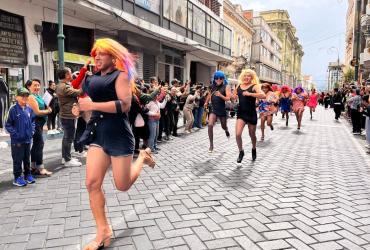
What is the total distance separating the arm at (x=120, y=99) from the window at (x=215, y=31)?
2705 cm

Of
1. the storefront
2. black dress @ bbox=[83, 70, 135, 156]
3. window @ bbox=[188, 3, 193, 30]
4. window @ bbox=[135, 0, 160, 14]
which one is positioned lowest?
black dress @ bbox=[83, 70, 135, 156]

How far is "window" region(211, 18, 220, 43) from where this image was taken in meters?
29.1

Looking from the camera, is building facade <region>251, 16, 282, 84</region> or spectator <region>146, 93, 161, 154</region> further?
building facade <region>251, 16, 282, 84</region>

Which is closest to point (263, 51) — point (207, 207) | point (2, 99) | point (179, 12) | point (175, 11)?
point (179, 12)

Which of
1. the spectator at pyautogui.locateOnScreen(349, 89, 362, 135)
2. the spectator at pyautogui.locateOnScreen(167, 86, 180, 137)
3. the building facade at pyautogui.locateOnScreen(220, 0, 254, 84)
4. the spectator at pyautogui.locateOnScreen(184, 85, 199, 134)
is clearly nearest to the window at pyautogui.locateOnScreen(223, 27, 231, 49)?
the building facade at pyautogui.locateOnScreen(220, 0, 254, 84)

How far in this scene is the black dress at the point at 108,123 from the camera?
10.2 ft

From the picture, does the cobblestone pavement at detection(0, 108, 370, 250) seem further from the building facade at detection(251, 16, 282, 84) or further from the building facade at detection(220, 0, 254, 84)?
the building facade at detection(251, 16, 282, 84)

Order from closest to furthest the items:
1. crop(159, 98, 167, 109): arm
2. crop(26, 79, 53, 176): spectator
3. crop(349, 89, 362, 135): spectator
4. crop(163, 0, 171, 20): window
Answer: crop(26, 79, 53, 176): spectator, crop(159, 98, 167, 109): arm, crop(349, 89, 362, 135): spectator, crop(163, 0, 171, 20): window

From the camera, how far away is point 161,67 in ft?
75.2

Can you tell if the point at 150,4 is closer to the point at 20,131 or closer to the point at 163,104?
the point at 163,104

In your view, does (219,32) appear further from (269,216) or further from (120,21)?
(269,216)

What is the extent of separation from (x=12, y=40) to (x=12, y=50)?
34 cm

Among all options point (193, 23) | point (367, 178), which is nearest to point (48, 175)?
point (367, 178)

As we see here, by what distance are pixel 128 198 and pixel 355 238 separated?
276 cm
